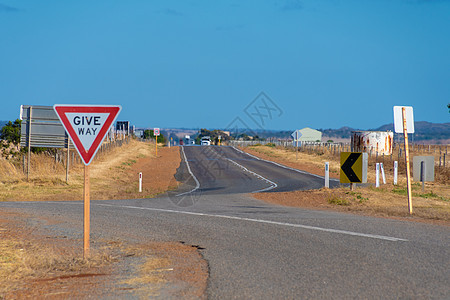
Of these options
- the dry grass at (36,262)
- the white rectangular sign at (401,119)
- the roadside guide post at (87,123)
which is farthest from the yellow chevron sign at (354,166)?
the roadside guide post at (87,123)

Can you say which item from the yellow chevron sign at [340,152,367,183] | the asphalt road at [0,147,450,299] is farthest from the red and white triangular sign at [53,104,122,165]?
the yellow chevron sign at [340,152,367,183]

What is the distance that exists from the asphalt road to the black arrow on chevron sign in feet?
17.2

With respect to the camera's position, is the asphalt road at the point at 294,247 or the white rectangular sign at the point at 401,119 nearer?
the asphalt road at the point at 294,247

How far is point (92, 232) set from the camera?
35.1ft

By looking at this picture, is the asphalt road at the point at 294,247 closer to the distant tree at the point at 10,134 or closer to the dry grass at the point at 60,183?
the dry grass at the point at 60,183

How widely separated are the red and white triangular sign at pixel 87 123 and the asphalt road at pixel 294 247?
2.47 m

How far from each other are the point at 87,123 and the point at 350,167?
12982 millimetres

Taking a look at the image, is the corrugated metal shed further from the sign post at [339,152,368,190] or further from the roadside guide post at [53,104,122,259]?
the roadside guide post at [53,104,122,259]

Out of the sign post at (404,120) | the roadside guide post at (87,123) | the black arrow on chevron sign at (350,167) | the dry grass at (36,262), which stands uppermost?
the sign post at (404,120)

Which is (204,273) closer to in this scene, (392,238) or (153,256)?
(153,256)

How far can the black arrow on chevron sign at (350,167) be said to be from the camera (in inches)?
724

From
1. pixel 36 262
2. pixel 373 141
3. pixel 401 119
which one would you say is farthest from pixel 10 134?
pixel 373 141

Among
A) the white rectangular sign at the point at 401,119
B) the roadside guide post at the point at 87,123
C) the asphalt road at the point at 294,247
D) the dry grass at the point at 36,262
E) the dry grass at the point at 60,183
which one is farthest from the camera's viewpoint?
the dry grass at the point at 60,183

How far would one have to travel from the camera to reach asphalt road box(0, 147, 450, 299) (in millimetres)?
6215
